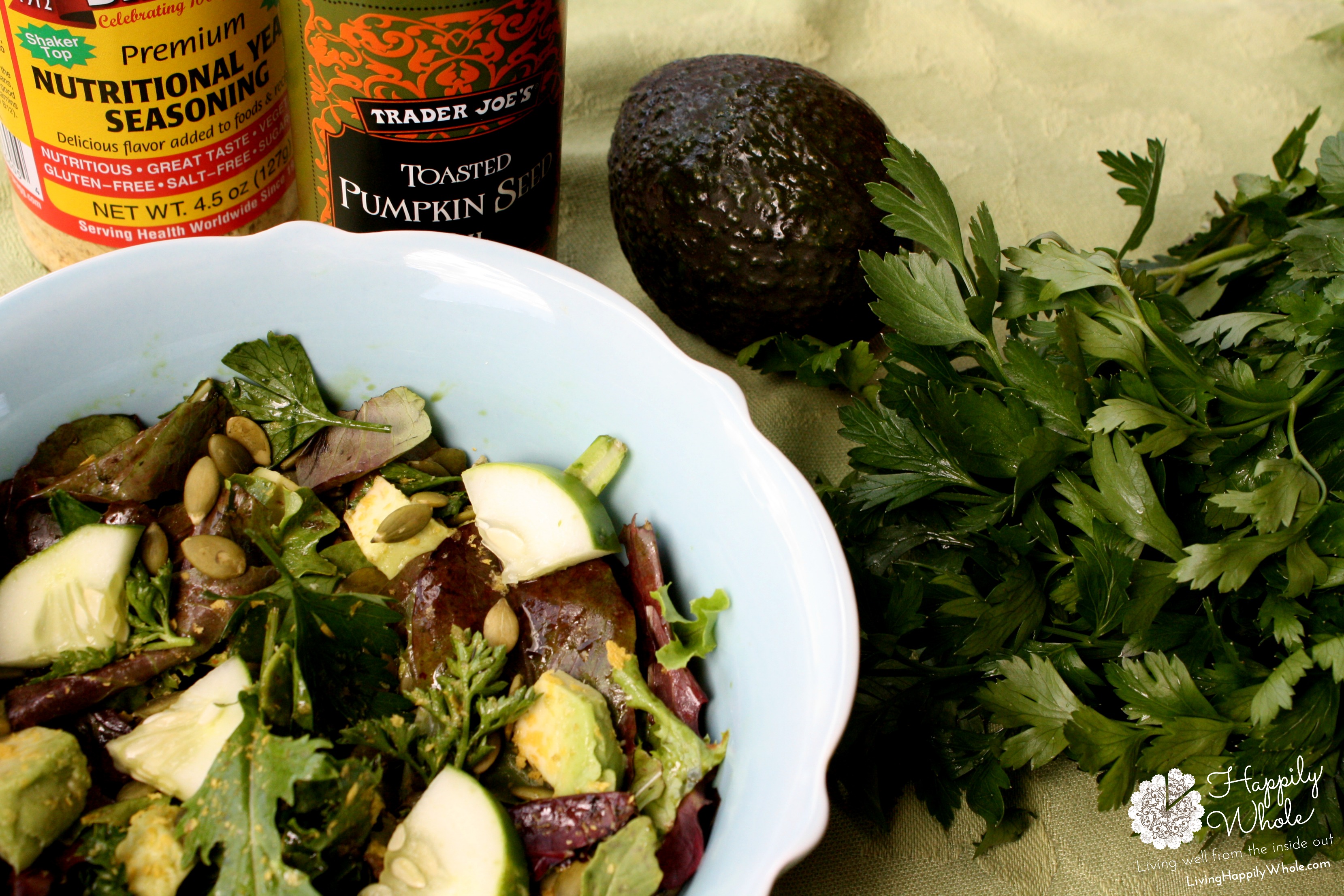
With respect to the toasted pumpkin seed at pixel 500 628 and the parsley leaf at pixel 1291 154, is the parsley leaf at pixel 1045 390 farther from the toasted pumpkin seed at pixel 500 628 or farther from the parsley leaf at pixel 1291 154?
the parsley leaf at pixel 1291 154

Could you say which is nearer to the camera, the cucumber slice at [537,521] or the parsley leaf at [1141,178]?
the cucumber slice at [537,521]

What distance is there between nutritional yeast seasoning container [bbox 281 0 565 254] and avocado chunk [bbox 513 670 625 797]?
50 centimetres

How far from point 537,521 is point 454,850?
0.25m

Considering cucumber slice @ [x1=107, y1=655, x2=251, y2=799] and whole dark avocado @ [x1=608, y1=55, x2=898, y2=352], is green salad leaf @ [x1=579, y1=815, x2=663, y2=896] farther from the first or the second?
whole dark avocado @ [x1=608, y1=55, x2=898, y2=352]

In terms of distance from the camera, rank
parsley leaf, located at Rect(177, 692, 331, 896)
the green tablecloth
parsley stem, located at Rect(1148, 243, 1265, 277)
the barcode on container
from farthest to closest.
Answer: the green tablecloth → parsley stem, located at Rect(1148, 243, 1265, 277) → the barcode on container → parsley leaf, located at Rect(177, 692, 331, 896)

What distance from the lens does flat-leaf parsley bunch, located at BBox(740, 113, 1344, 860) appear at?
34.0 inches

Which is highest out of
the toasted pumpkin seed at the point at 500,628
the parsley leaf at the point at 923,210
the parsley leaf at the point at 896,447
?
the parsley leaf at the point at 923,210

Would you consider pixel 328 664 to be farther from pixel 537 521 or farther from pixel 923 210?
pixel 923 210

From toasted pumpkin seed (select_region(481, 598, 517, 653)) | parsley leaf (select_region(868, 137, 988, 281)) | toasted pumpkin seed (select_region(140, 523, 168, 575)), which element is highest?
parsley leaf (select_region(868, 137, 988, 281))

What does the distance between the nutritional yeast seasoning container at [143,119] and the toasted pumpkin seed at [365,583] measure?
0.44m

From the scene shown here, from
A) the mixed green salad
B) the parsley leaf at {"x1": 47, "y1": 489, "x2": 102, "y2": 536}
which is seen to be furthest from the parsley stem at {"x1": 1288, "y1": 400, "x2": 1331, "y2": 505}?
the parsley leaf at {"x1": 47, "y1": 489, "x2": 102, "y2": 536}

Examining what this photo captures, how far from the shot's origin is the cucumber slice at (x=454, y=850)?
676 millimetres

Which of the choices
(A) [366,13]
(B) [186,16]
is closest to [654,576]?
(A) [366,13]

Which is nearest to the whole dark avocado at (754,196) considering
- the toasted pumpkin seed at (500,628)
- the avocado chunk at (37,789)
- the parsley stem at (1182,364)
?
the parsley stem at (1182,364)
